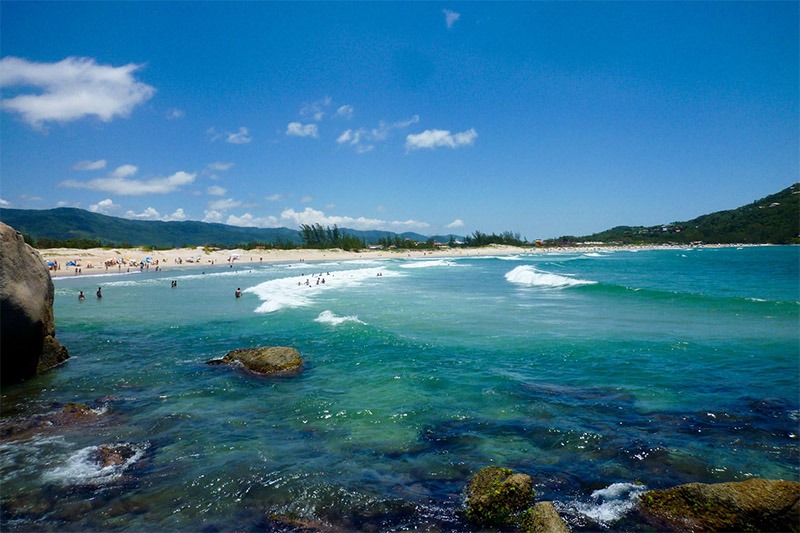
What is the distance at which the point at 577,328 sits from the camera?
2152 centimetres

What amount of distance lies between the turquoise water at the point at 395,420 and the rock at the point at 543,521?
78cm

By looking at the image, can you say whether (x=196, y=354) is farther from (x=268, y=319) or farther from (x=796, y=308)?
(x=796, y=308)

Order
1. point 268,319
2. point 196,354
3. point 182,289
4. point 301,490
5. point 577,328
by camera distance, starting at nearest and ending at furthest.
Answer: point 301,490, point 196,354, point 577,328, point 268,319, point 182,289

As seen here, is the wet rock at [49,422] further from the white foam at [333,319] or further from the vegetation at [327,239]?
the vegetation at [327,239]

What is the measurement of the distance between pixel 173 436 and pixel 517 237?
195 m

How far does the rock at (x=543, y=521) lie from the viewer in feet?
18.1

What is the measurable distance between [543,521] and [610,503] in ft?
5.87

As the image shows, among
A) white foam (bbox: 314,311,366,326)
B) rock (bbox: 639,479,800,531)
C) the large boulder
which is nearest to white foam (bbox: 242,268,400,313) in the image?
white foam (bbox: 314,311,366,326)

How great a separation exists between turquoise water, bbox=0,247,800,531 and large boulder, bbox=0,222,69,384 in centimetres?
70

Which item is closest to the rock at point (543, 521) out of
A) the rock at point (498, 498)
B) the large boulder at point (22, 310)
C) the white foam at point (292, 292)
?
the rock at point (498, 498)

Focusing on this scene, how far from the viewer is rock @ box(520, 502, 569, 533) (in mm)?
5520

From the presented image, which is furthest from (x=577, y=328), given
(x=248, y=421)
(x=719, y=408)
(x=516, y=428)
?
(x=248, y=421)

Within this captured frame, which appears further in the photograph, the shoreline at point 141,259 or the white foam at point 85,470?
the shoreline at point 141,259

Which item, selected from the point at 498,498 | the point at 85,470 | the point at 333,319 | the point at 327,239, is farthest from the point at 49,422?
the point at 327,239
